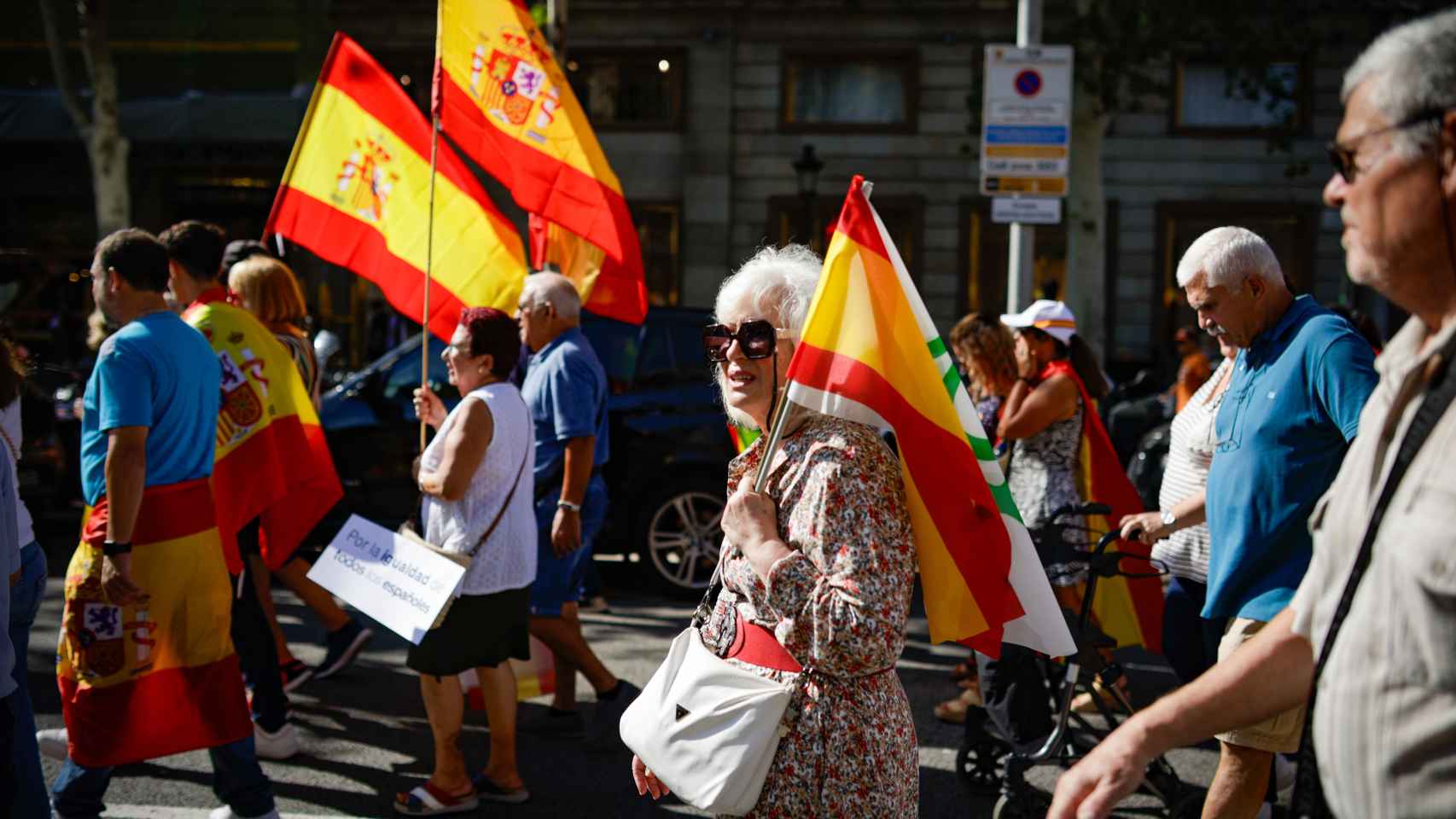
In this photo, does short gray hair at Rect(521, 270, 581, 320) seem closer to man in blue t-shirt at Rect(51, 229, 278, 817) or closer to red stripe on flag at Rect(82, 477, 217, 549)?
man in blue t-shirt at Rect(51, 229, 278, 817)

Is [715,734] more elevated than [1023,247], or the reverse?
[1023,247]

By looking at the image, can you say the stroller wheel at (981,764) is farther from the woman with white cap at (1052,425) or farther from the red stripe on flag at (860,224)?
the red stripe on flag at (860,224)

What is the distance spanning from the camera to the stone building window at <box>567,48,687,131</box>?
22.7 metres

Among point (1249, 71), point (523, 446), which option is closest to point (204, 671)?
point (523, 446)

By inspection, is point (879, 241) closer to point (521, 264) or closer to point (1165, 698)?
point (1165, 698)

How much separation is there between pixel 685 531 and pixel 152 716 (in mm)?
4989

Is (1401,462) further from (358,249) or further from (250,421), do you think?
(358,249)

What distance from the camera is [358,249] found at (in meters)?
5.87

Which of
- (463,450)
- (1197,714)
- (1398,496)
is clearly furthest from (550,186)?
(1398,496)

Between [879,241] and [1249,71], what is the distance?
1970cm

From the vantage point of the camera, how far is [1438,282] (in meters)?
1.64

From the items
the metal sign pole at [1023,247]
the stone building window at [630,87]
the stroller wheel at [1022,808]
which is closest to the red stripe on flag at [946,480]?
the stroller wheel at [1022,808]

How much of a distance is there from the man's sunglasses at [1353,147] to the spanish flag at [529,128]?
440cm

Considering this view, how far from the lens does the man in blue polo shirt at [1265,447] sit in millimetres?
3480
